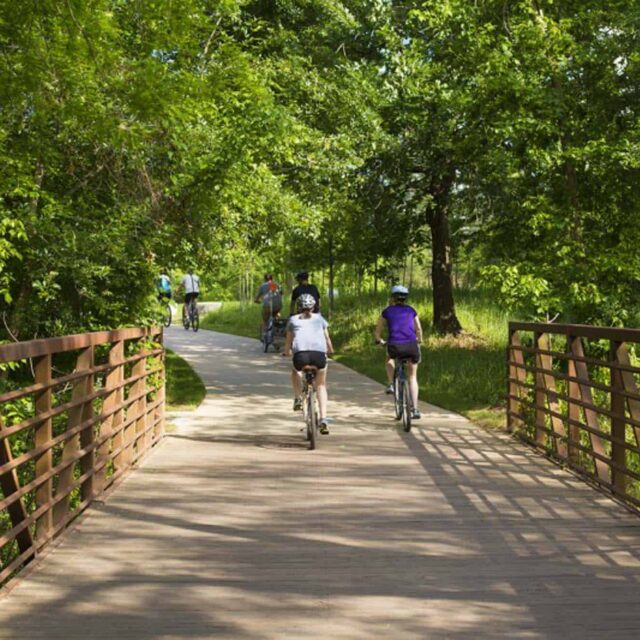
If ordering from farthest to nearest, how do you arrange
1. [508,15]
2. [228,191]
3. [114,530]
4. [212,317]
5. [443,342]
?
[212,317], [443,342], [508,15], [228,191], [114,530]

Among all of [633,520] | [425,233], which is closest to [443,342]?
[425,233]

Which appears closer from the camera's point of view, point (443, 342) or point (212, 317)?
point (443, 342)

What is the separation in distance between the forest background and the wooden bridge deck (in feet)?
10.7

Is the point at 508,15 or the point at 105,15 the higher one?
the point at 508,15


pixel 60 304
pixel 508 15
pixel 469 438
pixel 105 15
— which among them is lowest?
pixel 469 438

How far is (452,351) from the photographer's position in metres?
22.1

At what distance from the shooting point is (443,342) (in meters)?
23.2

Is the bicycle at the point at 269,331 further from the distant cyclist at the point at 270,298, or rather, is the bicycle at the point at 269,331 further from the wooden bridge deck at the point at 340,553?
the wooden bridge deck at the point at 340,553

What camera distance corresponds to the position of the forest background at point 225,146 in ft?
35.5

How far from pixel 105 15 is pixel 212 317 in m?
35.2

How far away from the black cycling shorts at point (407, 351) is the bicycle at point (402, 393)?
75mm

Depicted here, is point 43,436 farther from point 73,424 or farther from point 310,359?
point 310,359

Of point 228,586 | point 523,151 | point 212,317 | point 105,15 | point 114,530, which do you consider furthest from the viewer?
point 212,317

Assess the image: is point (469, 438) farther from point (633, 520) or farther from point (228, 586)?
point (228, 586)
